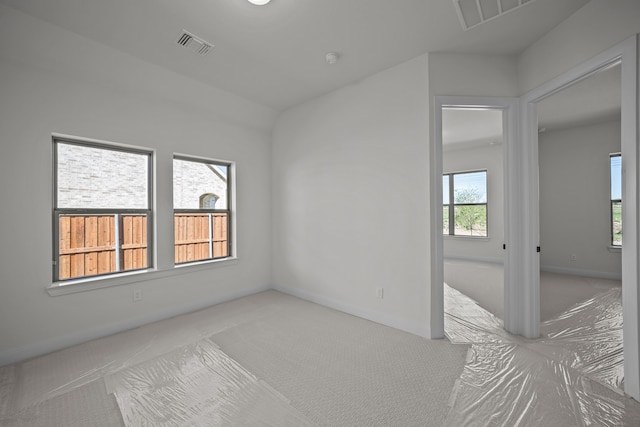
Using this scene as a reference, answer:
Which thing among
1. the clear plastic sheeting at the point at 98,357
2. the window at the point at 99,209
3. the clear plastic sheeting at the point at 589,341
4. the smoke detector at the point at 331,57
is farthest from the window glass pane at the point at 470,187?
the window at the point at 99,209

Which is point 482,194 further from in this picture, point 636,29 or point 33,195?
point 33,195

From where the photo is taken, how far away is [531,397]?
177 cm

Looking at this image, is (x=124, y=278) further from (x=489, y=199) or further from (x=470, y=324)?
(x=489, y=199)

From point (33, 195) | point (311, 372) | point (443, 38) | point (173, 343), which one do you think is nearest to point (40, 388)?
point (173, 343)

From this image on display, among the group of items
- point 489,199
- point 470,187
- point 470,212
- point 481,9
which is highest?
point 481,9

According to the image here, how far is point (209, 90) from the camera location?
326 centimetres

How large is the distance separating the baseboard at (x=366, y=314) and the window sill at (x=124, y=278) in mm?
1244

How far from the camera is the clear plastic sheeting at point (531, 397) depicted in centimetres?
158

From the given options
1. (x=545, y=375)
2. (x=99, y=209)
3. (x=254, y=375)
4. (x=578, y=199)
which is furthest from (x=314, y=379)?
(x=578, y=199)

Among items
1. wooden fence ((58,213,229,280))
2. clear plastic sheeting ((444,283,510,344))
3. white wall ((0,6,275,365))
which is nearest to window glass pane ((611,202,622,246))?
clear plastic sheeting ((444,283,510,344))

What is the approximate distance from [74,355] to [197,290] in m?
1.29

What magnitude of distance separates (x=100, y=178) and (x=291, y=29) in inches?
99.2

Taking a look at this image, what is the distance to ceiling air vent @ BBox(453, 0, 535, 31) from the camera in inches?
76.3

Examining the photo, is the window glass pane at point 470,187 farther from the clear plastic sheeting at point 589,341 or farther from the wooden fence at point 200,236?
the wooden fence at point 200,236
